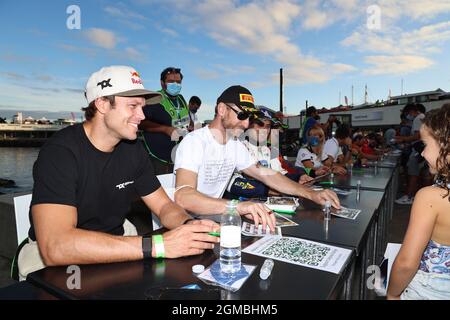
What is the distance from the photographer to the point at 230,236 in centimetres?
123

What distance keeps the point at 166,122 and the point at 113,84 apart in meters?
2.10

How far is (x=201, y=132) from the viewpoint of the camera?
104 inches

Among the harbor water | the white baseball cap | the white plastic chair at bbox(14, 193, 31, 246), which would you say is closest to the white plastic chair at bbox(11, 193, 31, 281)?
the white plastic chair at bbox(14, 193, 31, 246)

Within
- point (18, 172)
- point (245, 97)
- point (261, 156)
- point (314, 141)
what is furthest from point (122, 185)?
point (18, 172)

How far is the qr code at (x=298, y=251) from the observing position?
4.27 feet

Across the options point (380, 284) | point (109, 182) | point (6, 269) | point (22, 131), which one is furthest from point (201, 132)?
point (22, 131)

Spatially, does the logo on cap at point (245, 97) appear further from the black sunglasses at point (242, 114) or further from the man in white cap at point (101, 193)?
the man in white cap at point (101, 193)

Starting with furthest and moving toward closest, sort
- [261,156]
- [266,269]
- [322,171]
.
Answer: [322,171]
[261,156]
[266,269]

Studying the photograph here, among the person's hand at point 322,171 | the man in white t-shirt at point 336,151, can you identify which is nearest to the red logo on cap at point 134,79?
the person's hand at point 322,171

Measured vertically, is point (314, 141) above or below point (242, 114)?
below

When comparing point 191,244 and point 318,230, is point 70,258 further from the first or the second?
point 318,230

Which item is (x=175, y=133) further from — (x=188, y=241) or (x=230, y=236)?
(x=230, y=236)

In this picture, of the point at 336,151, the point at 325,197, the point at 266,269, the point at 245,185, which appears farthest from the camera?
the point at 336,151

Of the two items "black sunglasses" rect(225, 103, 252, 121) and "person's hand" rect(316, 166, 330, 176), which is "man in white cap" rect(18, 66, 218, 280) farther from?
"person's hand" rect(316, 166, 330, 176)
